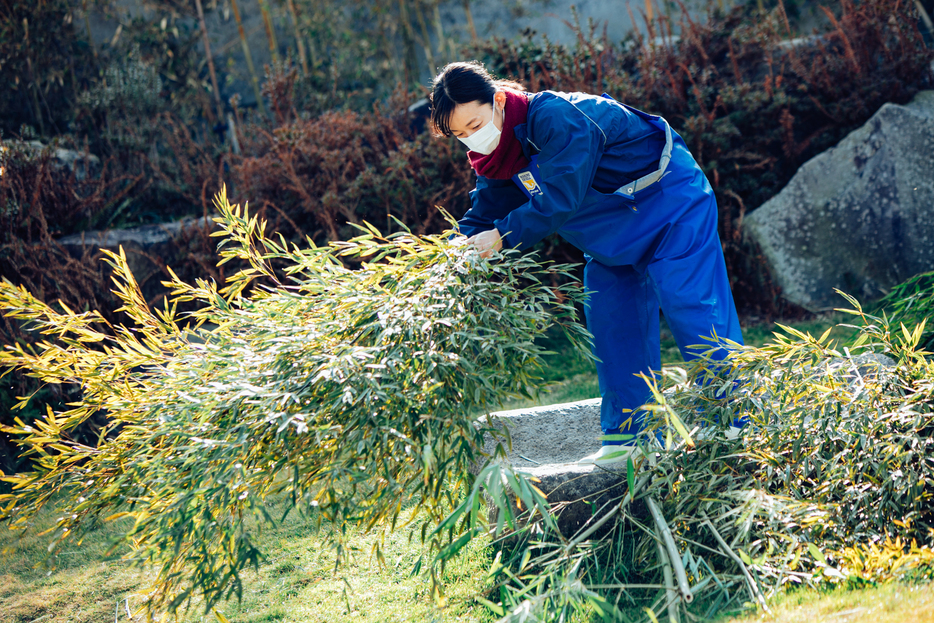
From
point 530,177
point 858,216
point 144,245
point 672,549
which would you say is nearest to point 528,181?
point 530,177

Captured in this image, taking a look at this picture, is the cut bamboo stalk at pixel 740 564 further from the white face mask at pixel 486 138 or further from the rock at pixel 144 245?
the rock at pixel 144 245

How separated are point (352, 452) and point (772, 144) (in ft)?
13.9

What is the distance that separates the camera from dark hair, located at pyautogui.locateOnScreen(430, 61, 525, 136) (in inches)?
87.0

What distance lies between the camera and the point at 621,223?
7.69ft

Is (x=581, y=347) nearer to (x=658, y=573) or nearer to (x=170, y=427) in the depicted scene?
(x=658, y=573)

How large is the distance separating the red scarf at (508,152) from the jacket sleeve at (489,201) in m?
0.07

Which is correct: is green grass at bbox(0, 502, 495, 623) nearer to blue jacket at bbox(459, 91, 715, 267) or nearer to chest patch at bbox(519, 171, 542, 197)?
blue jacket at bbox(459, 91, 715, 267)

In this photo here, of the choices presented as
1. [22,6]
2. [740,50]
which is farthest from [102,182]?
[740,50]

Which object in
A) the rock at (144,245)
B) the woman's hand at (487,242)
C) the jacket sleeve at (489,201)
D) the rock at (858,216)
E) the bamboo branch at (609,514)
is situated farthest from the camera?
the rock at (144,245)

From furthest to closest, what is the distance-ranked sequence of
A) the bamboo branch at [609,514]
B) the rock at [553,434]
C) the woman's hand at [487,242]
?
1. the rock at [553,434]
2. the woman's hand at [487,242]
3. the bamboo branch at [609,514]

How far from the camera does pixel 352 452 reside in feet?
5.39

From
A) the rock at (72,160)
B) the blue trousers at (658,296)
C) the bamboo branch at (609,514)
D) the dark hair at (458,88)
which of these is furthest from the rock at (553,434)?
the rock at (72,160)

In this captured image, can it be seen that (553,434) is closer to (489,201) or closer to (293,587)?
(489,201)

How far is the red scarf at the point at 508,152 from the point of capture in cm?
226
